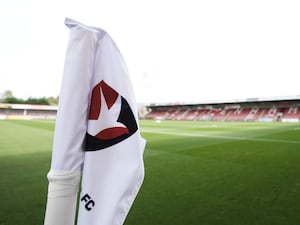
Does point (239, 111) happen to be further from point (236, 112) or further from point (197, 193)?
point (197, 193)

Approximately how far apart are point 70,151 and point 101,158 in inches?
5.5

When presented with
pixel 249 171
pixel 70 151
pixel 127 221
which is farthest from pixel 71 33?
pixel 249 171

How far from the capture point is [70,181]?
0.82 meters

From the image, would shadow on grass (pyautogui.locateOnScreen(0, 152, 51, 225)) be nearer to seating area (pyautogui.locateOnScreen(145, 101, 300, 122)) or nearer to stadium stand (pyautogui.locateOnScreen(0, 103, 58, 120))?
seating area (pyautogui.locateOnScreen(145, 101, 300, 122))

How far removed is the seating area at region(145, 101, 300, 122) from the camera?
140 feet

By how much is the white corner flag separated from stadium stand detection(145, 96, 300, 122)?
4585 cm

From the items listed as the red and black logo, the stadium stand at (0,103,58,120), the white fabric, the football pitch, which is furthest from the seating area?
the white fabric

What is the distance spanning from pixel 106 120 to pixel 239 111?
53.1 meters

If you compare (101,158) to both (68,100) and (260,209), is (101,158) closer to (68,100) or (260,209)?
(68,100)

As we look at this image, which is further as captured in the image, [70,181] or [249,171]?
[249,171]

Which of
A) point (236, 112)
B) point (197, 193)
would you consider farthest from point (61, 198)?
point (236, 112)

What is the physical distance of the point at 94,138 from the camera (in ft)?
2.99

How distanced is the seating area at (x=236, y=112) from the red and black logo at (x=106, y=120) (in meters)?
45.8

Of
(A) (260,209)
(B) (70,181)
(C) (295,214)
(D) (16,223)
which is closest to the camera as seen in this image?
(B) (70,181)
